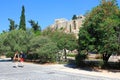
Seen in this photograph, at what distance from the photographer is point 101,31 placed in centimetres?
2350

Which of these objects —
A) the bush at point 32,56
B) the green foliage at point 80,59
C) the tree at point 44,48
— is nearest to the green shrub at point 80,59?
the green foliage at point 80,59

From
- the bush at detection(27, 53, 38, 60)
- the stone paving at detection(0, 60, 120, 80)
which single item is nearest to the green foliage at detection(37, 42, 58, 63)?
the bush at detection(27, 53, 38, 60)

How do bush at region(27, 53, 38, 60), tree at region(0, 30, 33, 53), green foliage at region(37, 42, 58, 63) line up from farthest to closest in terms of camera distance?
bush at region(27, 53, 38, 60), tree at region(0, 30, 33, 53), green foliage at region(37, 42, 58, 63)

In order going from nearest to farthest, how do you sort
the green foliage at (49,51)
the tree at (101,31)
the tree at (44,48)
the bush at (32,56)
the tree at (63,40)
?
the tree at (101,31) → the green foliage at (49,51) → the tree at (44,48) → the tree at (63,40) → the bush at (32,56)

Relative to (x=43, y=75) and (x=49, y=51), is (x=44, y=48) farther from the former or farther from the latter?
(x=43, y=75)

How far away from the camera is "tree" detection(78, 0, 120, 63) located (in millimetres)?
23219

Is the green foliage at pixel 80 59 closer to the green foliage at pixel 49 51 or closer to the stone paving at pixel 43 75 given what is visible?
the green foliage at pixel 49 51

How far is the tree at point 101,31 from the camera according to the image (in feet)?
76.2

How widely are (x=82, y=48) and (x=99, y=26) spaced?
294cm

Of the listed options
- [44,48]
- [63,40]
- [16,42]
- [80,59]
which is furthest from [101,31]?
[16,42]

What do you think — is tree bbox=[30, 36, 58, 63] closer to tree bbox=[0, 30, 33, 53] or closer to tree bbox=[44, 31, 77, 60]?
tree bbox=[44, 31, 77, 60]

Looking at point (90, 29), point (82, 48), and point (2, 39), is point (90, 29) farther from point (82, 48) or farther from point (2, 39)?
point (2, 39)

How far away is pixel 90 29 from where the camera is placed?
977 inches

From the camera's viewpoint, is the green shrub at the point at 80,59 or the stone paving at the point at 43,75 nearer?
the stone paving at the point at 43,75
